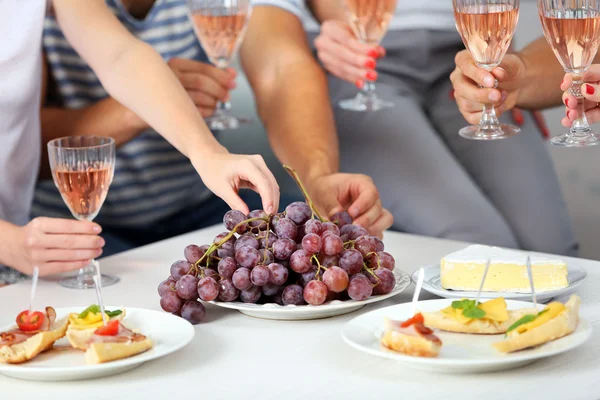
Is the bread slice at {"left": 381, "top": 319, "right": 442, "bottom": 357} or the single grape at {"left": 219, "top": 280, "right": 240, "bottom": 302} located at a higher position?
the single grape at {"left": 219, "top": 280, "right": 240, "bottom": 302}

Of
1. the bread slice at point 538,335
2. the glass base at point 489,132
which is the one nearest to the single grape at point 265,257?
the bread slice at point 538,335

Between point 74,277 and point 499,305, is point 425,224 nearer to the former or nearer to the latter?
point 74,277

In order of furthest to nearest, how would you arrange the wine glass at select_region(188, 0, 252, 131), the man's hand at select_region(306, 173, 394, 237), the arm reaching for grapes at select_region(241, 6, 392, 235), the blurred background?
the blurred background < the wine glass at select_region(188, 0, 252, 131) < the arm reaching for grapes at select_region(241, 6, 392, 235) < the man's hand at select_region(306, 173, 394, 237)

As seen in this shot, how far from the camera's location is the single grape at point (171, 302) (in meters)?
1.15

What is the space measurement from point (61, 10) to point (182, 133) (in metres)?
0.46

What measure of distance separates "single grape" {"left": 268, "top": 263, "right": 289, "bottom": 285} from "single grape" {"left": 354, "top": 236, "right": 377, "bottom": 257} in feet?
0.36

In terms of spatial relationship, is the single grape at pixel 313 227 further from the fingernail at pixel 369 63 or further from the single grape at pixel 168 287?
the fingernail at pixel 369 63

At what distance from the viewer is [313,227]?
114 centimetres

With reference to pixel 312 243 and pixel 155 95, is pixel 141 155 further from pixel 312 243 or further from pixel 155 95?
pixel 312 243

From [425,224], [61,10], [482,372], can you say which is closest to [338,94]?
[425,224]

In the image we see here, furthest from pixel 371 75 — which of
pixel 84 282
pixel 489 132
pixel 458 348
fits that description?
pixel 458 348

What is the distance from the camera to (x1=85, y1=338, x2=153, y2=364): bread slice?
3.14 ft

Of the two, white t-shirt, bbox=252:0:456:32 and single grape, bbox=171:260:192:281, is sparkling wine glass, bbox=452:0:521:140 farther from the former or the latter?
white t-shirt, bbox=252:0:456:32

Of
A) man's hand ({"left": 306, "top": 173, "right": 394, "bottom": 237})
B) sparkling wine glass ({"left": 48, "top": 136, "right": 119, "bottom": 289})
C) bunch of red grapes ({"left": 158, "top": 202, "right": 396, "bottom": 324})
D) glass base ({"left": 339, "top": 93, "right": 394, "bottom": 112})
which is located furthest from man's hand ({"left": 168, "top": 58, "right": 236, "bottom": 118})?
bunch of red grapes ({"left": 158, "top": 202, "right": 396, "bottom": 324})
